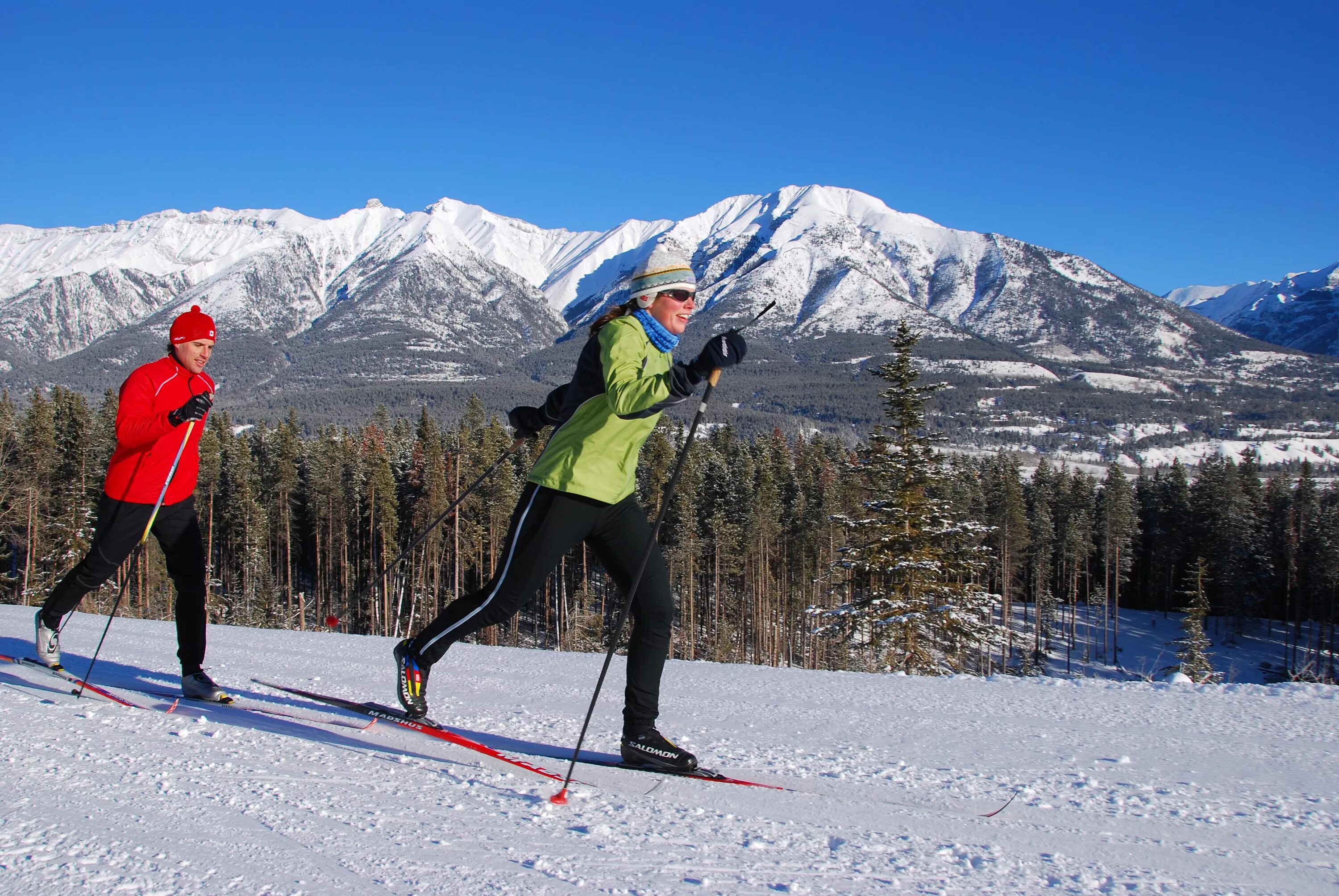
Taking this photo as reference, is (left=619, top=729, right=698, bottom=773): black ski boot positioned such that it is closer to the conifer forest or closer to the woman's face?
the woman's face

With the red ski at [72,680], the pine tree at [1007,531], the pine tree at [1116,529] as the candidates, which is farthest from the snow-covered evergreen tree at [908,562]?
the pine tree at [1116,529]

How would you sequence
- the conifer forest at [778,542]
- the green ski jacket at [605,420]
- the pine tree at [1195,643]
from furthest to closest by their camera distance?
the pine tree at [1195,643] → the conifer forest at [778,542] → the green ski jacket at [605,420]

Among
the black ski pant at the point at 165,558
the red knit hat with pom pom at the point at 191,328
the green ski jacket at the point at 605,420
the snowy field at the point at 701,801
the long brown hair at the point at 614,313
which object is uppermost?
the red knit hat with pom pom at the point at 191,328

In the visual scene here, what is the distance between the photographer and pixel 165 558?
467 centimetres

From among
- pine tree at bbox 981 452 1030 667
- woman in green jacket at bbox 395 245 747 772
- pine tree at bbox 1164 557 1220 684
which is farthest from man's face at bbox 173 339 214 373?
pine tree at bbox 981 452 1030 667

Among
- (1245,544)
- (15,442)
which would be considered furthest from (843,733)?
(1245,544)

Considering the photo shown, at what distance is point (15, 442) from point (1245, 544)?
60.5 m

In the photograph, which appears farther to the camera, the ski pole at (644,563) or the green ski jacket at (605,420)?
the green ski jacket at (605,420)

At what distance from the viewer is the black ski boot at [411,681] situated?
12.3 ft

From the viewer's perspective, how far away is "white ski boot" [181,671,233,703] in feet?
14.5

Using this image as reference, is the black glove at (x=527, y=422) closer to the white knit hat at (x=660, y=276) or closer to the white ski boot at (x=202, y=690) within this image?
the white knit hat at (x=660, y=276)

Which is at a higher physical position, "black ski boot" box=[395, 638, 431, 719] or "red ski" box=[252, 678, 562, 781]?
"black ski boot" box=[395, 638, 431, 719]

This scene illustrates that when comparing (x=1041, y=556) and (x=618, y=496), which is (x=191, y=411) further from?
(x=1041, y=556)

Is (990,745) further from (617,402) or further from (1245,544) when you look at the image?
(1245,544)
